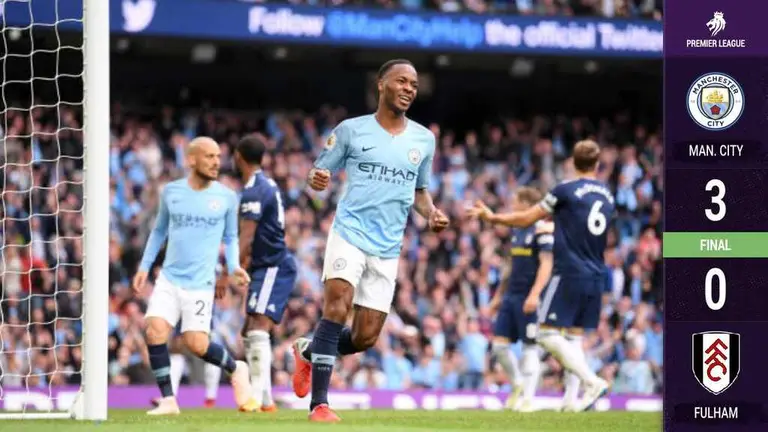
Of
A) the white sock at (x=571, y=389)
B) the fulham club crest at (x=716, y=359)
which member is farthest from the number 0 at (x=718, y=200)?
the white sock at (x=571, y=389)

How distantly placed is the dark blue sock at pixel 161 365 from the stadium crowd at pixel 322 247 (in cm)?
635

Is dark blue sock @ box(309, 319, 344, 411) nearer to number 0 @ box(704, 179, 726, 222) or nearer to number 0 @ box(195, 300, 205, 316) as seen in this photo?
number 0 @ box(195, 300, 205, 316)

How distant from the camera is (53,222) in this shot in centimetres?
2223

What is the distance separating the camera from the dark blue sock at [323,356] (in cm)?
987

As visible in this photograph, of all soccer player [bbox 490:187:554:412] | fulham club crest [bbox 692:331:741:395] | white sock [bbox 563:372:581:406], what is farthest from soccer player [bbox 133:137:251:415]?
fulham club crest [bbox 692:331:741:395]

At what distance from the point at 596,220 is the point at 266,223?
9.14 feet

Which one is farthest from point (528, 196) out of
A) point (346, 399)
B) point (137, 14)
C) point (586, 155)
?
point (137, 14)

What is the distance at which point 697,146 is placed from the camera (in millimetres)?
7359

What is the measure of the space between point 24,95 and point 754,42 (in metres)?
20.1

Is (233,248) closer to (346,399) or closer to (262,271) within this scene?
(262,271)

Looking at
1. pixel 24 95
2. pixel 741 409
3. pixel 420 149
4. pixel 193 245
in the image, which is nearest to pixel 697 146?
pixel 741 409

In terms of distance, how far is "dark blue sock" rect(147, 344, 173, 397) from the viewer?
12148mm

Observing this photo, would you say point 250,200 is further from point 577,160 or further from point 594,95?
point 594,95

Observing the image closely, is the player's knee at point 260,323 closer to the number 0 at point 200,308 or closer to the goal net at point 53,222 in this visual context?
the number 0 at point 200,308
